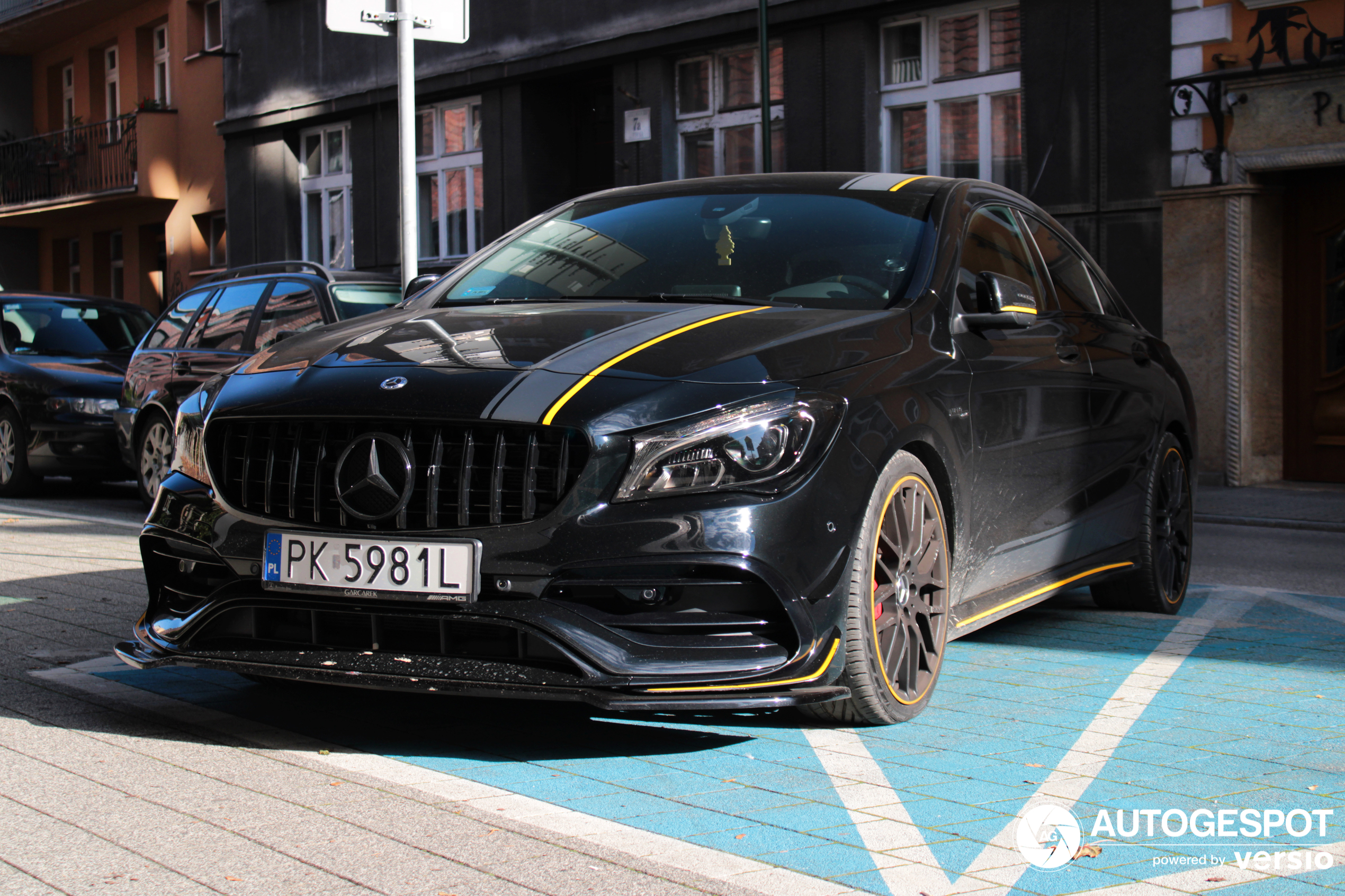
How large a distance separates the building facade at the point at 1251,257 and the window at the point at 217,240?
60.8ft

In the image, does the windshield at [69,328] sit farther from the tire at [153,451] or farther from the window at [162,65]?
the window at [162,65]

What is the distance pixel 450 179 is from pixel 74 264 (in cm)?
1570

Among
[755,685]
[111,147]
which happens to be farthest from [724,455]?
[111,147]

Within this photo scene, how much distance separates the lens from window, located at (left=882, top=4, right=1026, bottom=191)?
15.9m

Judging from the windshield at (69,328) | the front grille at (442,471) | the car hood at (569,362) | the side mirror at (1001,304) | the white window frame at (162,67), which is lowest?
the front grille at (442,471)

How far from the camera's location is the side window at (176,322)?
11656 millimetres

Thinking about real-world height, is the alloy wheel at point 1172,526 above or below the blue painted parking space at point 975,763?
above

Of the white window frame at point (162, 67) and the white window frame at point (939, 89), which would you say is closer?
the white window frame at point (939, 89)

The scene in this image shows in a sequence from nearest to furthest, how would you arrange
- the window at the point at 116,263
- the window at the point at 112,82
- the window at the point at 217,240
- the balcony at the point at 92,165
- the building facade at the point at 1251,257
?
the building facade at the point at 1251,257
the window at the point at 217,240
the balcony at the point at 92,165
the window at the point at 112,82
the window at the point at 116,263

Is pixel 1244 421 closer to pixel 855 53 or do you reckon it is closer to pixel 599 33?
pixel 855 53

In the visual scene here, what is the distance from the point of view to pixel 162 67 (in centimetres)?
2967

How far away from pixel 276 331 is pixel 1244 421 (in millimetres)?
8371

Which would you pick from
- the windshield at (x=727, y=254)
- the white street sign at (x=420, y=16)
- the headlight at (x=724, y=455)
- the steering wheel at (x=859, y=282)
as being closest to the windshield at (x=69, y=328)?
the white street sign at (x=420, y=16)

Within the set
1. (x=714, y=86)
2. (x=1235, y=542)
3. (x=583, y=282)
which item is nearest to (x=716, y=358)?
(x=583, y=282)
